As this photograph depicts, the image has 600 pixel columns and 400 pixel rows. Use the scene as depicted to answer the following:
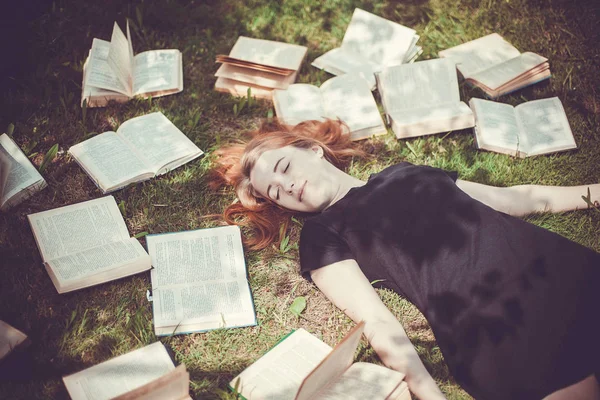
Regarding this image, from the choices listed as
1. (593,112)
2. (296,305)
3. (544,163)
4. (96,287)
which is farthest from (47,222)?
(593,112)

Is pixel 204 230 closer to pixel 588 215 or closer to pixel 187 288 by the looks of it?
pixel 187 288

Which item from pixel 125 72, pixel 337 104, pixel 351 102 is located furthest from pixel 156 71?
pixel 351 102

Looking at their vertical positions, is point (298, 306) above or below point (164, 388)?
below

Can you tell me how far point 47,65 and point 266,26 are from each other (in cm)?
202

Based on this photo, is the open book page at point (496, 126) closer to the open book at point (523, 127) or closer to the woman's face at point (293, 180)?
the open book at point (523, 127)

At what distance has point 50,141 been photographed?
4.07 meters

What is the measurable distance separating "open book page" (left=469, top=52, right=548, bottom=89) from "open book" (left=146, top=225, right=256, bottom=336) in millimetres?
2513

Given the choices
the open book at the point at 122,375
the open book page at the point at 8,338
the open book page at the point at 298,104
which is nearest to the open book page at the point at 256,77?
the open book page at the point at 298,104

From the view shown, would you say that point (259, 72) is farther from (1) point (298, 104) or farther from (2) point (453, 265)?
(2) point (453, 265)

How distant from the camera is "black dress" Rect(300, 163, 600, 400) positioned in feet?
8.44

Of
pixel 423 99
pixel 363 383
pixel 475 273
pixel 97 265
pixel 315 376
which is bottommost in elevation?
pixel 363 383

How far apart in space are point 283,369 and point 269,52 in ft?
9.68

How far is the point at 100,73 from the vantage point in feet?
14.2

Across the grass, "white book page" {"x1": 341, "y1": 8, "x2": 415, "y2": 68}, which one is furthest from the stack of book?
"white book page" {"x1": 341, "y1": 8, "x2": 415, "y2": 68}
